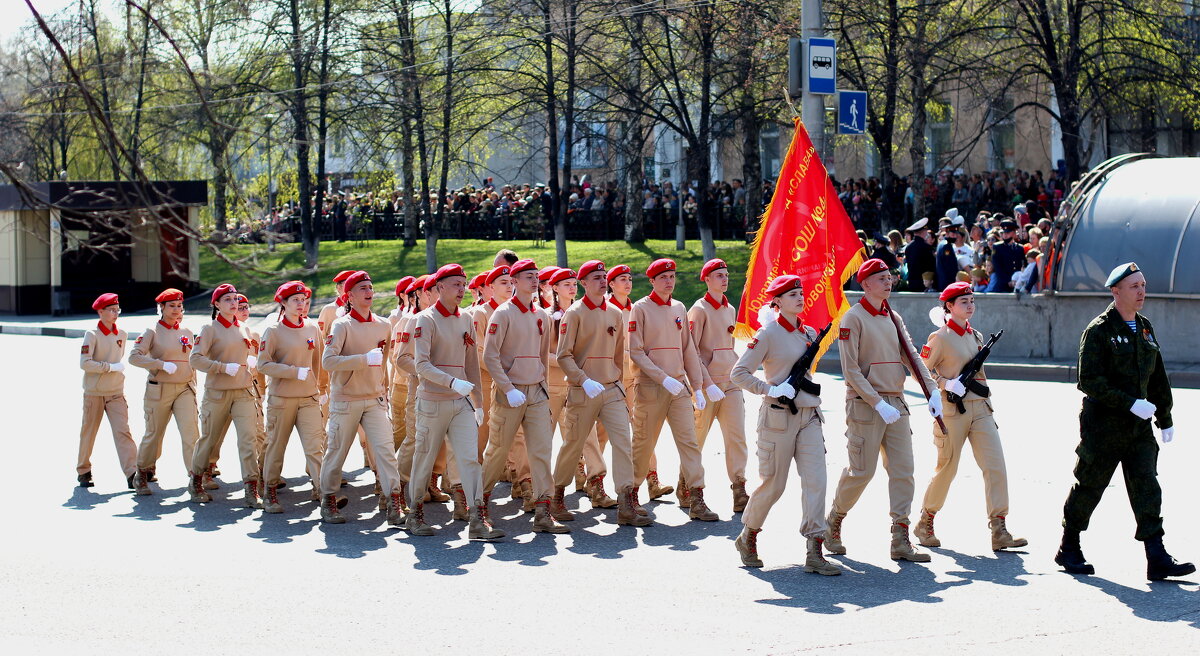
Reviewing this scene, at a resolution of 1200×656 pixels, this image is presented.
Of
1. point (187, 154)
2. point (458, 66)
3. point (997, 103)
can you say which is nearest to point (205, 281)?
point (187, 154)

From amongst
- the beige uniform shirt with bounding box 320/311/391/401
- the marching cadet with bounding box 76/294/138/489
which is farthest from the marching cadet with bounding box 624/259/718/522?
the marching cadet with bounding box 76/294/138/489

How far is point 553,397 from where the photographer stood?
11.1 meters

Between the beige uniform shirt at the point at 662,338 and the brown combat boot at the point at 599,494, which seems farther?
the brown combat boot at the point at 599,494

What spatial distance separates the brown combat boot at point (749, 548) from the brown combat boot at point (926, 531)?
1.20 metres

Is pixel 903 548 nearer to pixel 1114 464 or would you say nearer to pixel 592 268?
pixel 1114 464

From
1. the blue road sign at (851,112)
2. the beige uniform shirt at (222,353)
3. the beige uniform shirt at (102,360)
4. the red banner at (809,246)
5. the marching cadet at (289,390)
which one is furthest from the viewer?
the blue road sign at (851,112)

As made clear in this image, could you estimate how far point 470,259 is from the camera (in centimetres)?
3488

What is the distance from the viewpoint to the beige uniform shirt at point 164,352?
463 inches

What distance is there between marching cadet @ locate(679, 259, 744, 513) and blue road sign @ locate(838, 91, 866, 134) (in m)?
7.52

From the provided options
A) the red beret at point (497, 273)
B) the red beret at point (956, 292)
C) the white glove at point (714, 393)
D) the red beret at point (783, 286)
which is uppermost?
the red beret at point (497, 273)

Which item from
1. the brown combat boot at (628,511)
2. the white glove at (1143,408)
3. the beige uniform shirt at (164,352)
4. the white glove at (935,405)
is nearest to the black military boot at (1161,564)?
the white glove at (1143,408)

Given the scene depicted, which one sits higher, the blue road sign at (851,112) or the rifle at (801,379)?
the blue road sign at (851,112)

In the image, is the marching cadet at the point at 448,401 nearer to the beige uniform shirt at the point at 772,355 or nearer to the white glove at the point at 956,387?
the beige uniform shirt at the point at 772,355

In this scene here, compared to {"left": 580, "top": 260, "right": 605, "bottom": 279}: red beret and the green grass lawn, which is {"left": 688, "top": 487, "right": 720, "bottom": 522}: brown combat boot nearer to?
{"left": 580, "top": 260, "right": 605, "bottom": 279}: red beret
